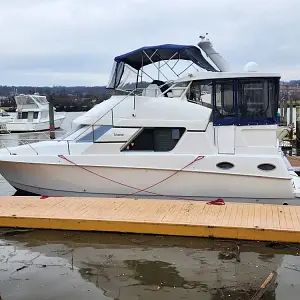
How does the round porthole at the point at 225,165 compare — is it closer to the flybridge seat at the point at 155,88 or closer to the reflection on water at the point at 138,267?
the flybridge seat at the point at 155,88

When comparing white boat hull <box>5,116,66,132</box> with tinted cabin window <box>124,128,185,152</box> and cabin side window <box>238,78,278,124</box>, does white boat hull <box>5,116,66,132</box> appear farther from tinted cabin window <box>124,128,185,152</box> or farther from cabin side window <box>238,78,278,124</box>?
cabin side window <box>238,78,278,124</box>

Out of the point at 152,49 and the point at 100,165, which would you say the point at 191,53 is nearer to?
the point at 152,49

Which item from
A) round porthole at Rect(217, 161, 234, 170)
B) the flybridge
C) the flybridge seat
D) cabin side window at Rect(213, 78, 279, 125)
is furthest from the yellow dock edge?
the flybridge

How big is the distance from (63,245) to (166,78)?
5.04 metres

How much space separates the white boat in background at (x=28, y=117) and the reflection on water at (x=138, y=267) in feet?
110

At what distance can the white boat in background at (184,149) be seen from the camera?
363 inches

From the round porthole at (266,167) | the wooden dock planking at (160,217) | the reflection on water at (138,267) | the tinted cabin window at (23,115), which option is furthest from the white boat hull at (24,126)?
the reflection on water at (138,267)

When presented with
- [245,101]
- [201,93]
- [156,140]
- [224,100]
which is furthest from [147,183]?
[245,101]

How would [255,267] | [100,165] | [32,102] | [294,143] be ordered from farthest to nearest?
[32,102] < [294,143] < [100,165] < [255,267]

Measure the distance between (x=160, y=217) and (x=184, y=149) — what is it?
7.51 feet

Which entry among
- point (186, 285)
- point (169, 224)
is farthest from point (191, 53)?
point (186, 285)

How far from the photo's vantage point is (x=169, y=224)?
716 cm

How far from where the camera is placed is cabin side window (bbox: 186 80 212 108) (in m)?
9.68

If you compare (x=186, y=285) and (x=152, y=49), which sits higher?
(x=152, y=49)
